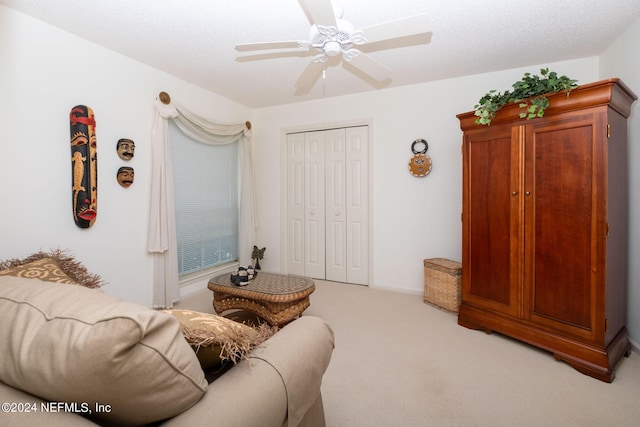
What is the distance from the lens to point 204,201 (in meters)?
3.98

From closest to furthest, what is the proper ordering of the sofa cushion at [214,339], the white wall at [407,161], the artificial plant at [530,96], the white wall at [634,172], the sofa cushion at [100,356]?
the sofa cushion at [100,356]
the sofa cushion at [214,339]
the artificial plant at [530,96]
the white wall at [634,172]
the white wall at [407,161]

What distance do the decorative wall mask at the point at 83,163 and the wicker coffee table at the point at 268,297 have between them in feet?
3.96

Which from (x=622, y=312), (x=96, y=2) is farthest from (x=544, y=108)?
(x=96, y=2)

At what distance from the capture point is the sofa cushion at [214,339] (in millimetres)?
913

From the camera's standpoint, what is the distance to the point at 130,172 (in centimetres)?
298

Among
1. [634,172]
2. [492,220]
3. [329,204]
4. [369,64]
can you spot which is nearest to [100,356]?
[369,64]

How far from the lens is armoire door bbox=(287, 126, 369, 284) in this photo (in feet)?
13.5

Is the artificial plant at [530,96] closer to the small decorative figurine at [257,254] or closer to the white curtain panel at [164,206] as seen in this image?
the white curtain panel at [164,206]

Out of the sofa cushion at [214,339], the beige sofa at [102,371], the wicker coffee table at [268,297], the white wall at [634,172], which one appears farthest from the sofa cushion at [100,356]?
the white wall at [634,172]

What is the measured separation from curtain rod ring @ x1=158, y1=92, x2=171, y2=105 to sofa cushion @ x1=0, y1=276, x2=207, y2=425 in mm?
2941

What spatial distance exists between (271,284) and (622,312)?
2.73 m

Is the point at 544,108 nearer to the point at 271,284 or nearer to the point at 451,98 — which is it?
the point at 451,98

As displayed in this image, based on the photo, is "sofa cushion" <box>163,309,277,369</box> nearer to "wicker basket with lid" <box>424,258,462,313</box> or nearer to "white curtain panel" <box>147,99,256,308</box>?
"white curtain panel" <box>147,99,256,308</box>

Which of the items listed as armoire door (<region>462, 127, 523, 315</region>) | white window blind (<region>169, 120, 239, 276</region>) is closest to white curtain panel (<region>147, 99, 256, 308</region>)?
white window blind (<region>169, 120, 239, 276</region>)
